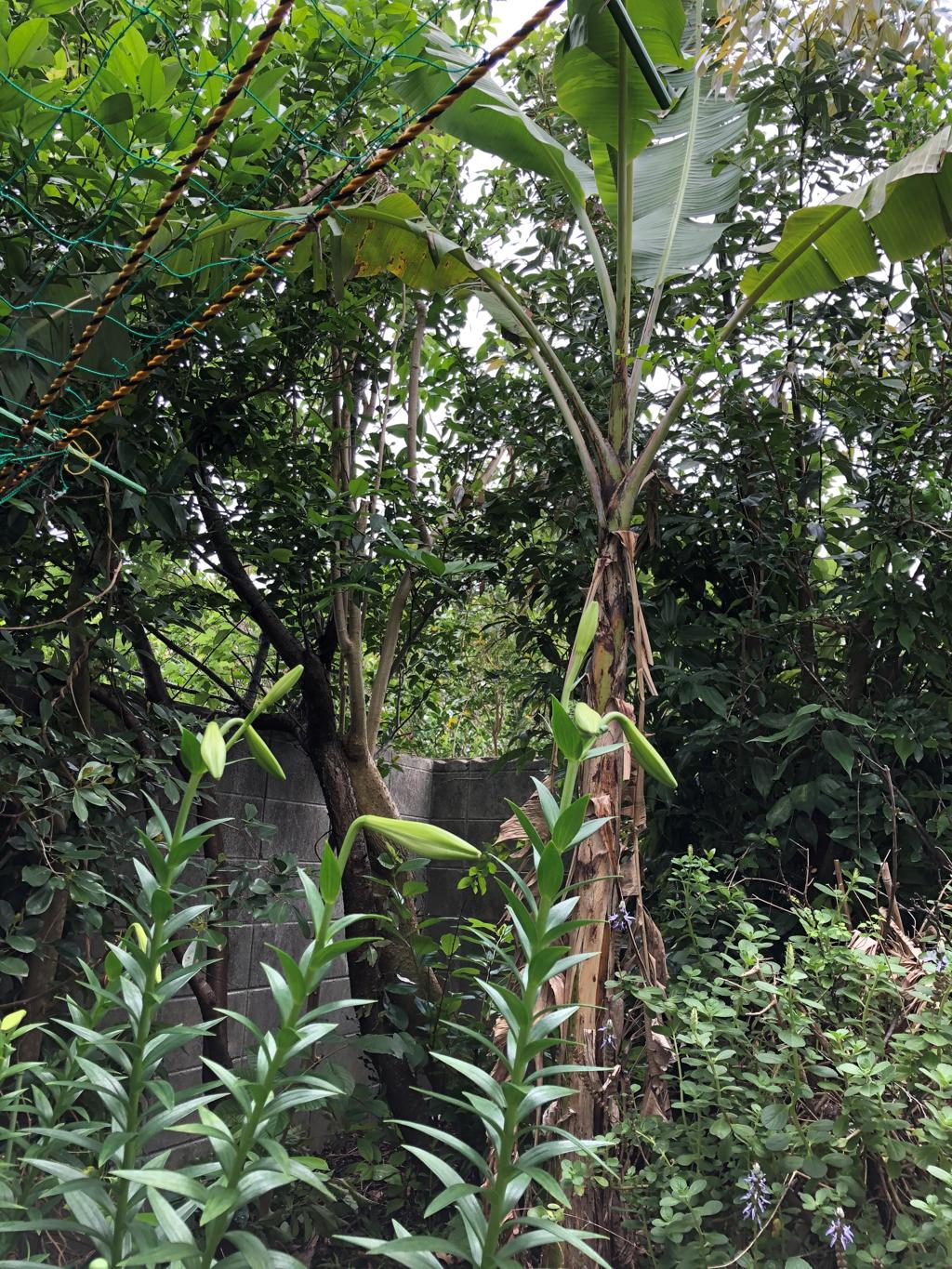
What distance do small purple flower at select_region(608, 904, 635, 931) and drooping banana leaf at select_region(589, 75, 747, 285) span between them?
1722 millimetres

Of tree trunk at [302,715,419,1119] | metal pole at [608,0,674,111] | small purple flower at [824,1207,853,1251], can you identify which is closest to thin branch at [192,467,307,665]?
tree trunk at [302,715,419,1119]

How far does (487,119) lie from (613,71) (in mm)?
371

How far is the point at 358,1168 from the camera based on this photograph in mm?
2453

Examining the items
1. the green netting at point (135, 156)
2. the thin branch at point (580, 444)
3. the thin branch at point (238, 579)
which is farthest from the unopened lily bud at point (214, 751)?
the thin branch at point (238, 579)

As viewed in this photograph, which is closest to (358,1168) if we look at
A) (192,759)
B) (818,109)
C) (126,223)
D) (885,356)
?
(192,759)

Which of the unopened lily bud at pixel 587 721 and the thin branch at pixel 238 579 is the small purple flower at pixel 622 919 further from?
the thin branch at pixel 238 579

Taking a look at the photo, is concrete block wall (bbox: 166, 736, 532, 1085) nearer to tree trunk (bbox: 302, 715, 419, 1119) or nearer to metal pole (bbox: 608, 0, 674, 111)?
tree trunk (bbox: 302, 715, 419, 1119)

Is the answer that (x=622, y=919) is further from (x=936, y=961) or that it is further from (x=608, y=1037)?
(x=936, y=961)

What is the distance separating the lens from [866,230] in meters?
2.45

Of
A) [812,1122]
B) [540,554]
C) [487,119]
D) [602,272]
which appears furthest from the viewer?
[540,554]

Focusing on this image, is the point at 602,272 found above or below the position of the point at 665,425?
above

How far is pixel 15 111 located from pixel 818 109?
2412 millimetres

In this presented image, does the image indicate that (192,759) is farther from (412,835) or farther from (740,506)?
(740,506)

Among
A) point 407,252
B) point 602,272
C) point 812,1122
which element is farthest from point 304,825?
point 812,1122
